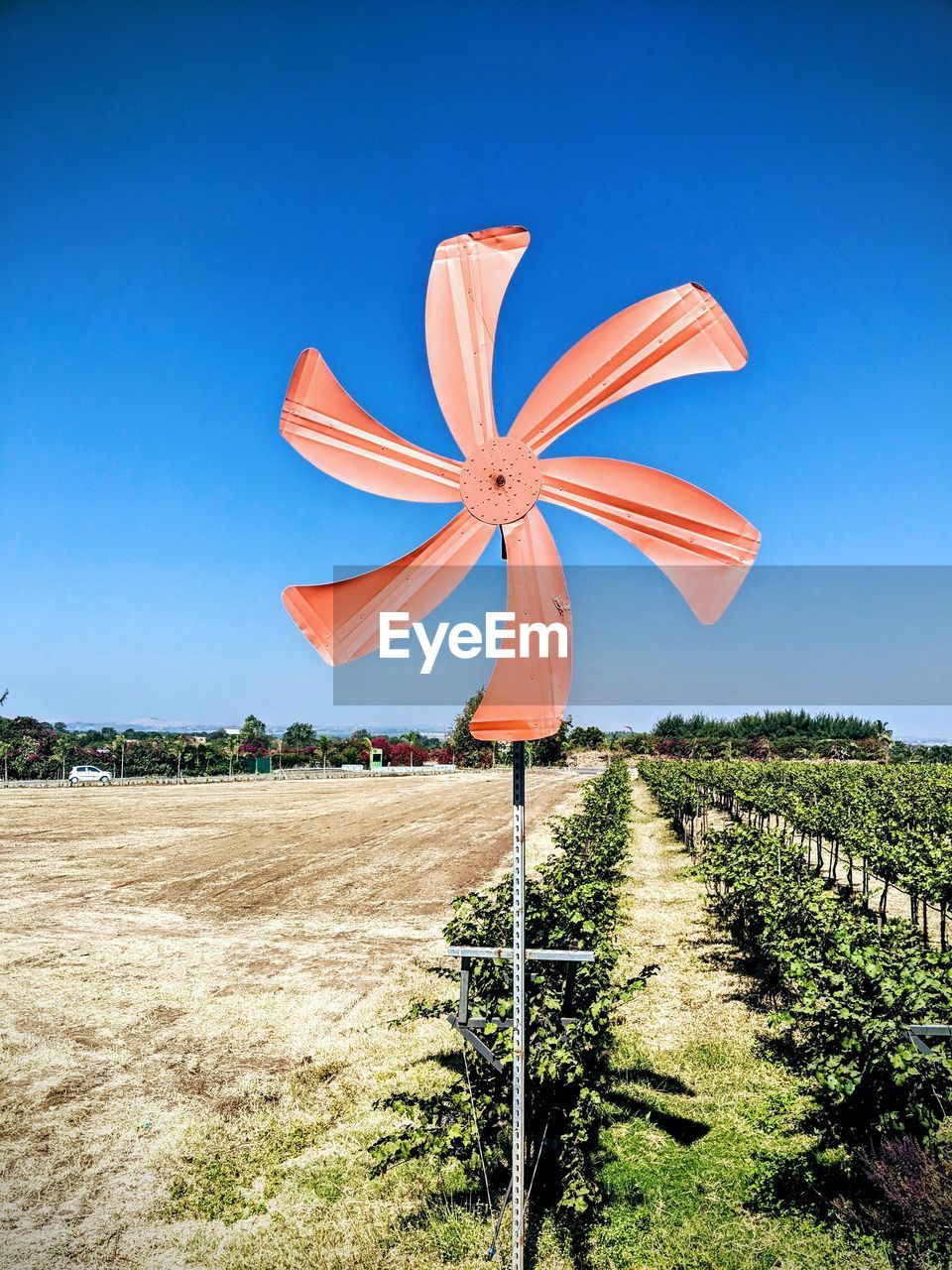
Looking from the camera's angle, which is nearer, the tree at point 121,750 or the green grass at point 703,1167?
the green grass at point 703,1167

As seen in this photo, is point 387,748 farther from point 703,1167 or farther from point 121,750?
point 703,1167

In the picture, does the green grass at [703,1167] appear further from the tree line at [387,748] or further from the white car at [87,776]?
the white car at [87,776]

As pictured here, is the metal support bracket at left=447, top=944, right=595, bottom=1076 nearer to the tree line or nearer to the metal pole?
the metal pole

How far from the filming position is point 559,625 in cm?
212

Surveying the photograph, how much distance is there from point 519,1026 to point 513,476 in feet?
6.38

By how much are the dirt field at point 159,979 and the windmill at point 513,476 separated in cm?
370

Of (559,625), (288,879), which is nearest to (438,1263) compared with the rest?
(559,625)

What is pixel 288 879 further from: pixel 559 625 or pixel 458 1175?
pixel 559 625

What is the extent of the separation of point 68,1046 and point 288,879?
8.22 m

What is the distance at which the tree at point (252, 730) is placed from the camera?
82812mm


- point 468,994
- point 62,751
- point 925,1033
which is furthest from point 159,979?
point 62,751

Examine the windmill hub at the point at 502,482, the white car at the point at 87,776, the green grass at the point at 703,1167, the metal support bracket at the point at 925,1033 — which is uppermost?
the windmill hub at the point at 502,482

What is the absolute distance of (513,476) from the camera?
224cm

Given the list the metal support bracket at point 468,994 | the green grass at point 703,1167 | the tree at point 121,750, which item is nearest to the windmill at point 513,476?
the metal support bracket at point 468,994
